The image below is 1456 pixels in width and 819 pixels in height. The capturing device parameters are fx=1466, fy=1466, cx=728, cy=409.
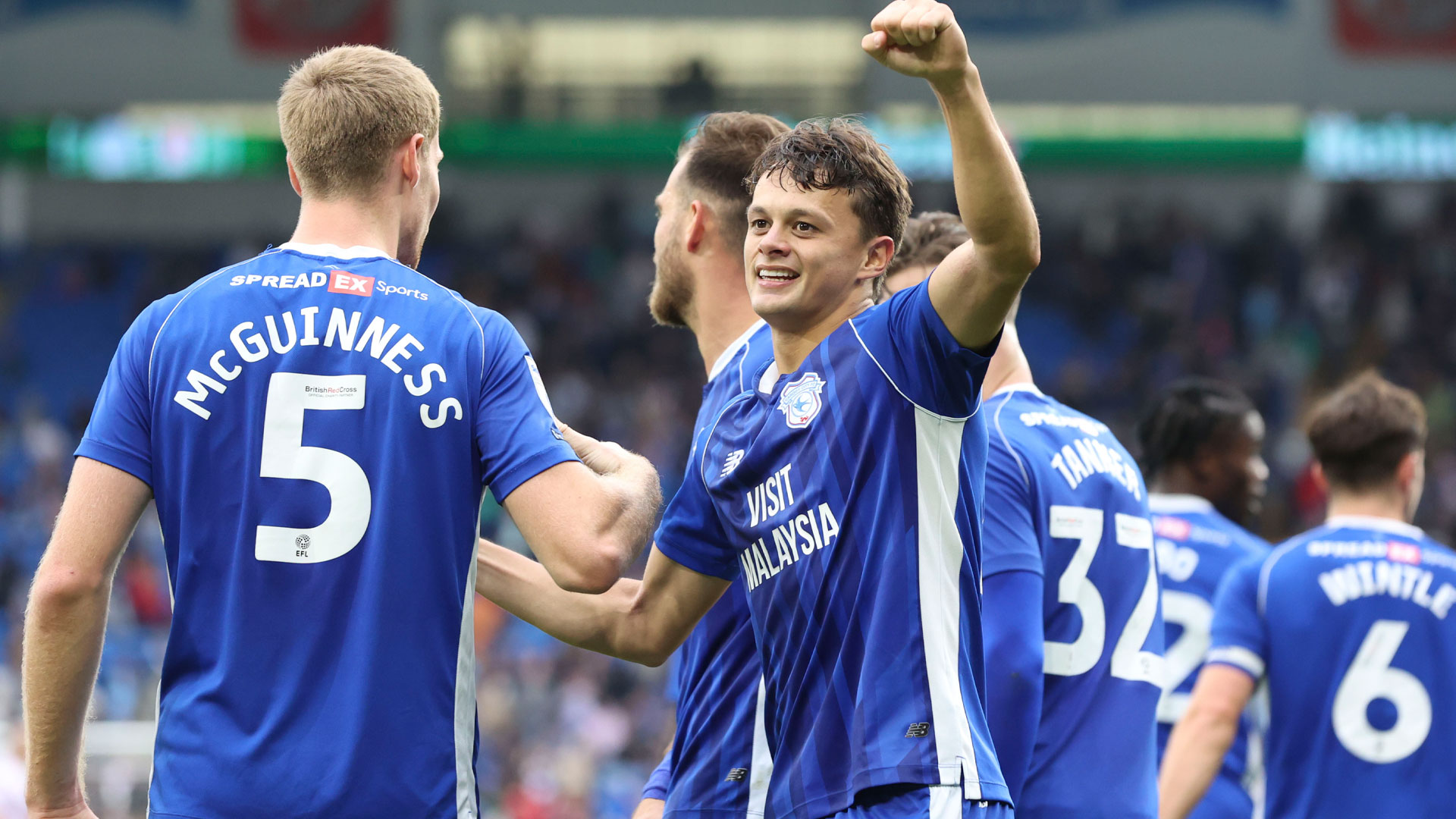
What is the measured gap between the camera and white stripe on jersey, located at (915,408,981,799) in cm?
273

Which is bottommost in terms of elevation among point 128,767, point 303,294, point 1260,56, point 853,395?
point 128,767

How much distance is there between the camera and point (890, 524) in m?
2.82

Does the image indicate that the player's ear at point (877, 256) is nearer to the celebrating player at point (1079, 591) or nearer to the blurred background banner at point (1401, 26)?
the celebrating player at point (1079, 591)

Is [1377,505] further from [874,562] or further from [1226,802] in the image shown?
[874,562]

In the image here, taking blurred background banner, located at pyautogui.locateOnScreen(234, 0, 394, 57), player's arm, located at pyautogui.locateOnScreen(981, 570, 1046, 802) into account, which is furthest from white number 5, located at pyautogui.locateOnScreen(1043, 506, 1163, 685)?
blurred background banner, located at pyautogui.locateOnScreen(234, 0, 394, 57)

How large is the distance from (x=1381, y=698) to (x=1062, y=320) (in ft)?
64.0

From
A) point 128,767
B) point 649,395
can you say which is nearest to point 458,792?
point 128,767

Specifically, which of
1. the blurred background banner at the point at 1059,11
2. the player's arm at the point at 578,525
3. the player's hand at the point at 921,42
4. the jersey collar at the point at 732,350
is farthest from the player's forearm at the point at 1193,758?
the blurred background banner at the point at 1059,11

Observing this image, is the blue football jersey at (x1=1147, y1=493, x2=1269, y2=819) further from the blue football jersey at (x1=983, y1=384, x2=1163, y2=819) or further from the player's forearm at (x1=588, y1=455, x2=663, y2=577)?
the player's forearm at (x1=588, y1=455, x2=663, y2=577)

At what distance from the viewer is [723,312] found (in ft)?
13.0

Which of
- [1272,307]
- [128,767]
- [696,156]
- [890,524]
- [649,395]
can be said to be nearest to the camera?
[890,524]

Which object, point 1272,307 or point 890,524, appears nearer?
point 890,524

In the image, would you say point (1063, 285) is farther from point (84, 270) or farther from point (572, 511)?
point (572, 511)

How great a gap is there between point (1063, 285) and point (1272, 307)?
10.5ft
